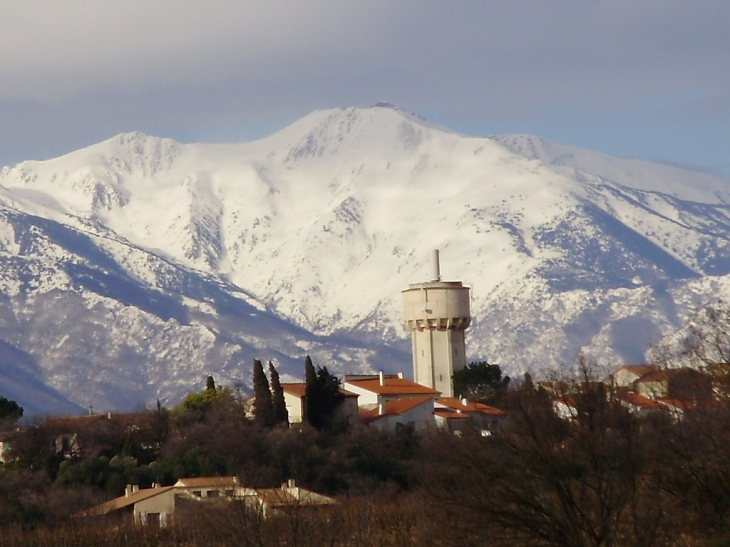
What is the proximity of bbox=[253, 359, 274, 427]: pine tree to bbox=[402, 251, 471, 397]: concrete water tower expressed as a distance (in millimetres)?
26092

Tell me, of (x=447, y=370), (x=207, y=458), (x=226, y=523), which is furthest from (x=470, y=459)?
(x=447, y=370)

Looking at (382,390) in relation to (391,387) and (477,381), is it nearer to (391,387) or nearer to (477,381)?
(391,387)

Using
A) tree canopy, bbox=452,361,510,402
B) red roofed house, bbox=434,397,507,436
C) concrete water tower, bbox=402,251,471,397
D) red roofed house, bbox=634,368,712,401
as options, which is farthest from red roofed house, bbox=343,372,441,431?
red roofed house, bbox=634,368,712,401

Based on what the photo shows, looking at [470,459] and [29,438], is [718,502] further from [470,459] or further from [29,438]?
[29,438]

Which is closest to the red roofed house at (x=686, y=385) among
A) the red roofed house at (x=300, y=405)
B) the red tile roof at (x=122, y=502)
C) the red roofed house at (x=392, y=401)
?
the red tile roof at (x=122, y=502)

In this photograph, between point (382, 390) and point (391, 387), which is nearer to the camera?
point (382, 390)

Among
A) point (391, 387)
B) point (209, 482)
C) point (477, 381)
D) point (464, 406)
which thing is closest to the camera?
point (209, 482)

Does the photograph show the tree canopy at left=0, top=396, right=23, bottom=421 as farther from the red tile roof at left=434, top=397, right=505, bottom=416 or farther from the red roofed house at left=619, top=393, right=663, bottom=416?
the red roofed house at left=619, top=393, right=663, bottom=416

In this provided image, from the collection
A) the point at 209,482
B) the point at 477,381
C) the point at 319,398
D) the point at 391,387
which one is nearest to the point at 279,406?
the point at 319,398

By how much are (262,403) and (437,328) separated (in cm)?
2908

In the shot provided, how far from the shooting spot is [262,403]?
265 feet

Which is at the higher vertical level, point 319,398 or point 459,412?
point 319,398

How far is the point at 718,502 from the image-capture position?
4000 centimetres

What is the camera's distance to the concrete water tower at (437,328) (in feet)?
351
